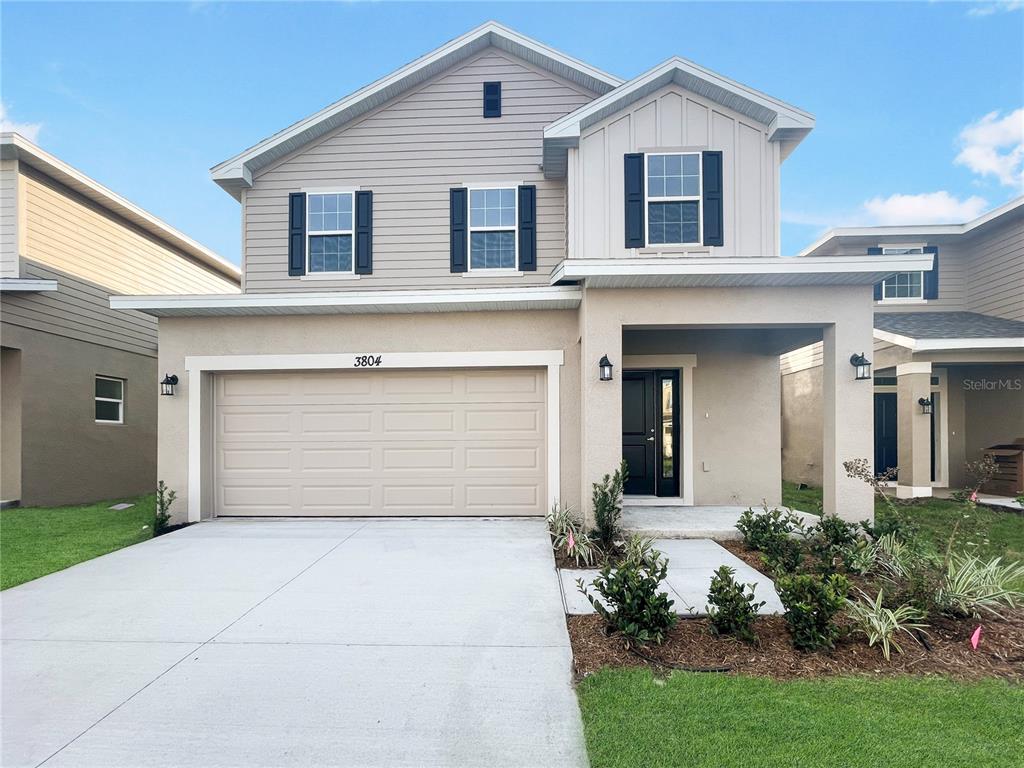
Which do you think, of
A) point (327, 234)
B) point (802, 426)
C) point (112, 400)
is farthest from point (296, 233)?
point (802, 426)

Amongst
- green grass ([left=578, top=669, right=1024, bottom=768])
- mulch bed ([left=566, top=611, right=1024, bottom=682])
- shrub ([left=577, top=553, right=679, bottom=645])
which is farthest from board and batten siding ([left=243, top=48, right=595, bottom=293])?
green grass ([left=578, top=669, right=1024, bottom=768])

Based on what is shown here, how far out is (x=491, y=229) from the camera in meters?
8.77

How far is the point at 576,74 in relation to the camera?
8891 millimetres

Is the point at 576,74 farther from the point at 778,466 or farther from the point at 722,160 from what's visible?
the point at 778,466

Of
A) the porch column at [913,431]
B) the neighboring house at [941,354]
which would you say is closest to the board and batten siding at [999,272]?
the neighboring house at [941,354]

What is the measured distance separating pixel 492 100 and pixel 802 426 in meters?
10.5

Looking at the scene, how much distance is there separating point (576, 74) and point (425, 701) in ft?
30.2

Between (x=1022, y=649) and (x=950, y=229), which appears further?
(x=950, y=229)

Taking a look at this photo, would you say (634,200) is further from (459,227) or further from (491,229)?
(459,227)

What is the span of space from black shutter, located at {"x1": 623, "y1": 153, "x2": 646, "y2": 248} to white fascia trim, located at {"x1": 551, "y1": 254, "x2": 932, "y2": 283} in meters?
0.90

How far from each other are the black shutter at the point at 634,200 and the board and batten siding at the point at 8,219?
35.4 ft

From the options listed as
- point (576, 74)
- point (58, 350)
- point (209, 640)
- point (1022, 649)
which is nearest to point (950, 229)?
point (576, 74)

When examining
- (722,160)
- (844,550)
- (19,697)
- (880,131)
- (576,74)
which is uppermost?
(880,131)

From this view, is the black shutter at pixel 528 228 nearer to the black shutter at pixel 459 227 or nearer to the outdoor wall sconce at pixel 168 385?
the black shutter at pixel 459 227
